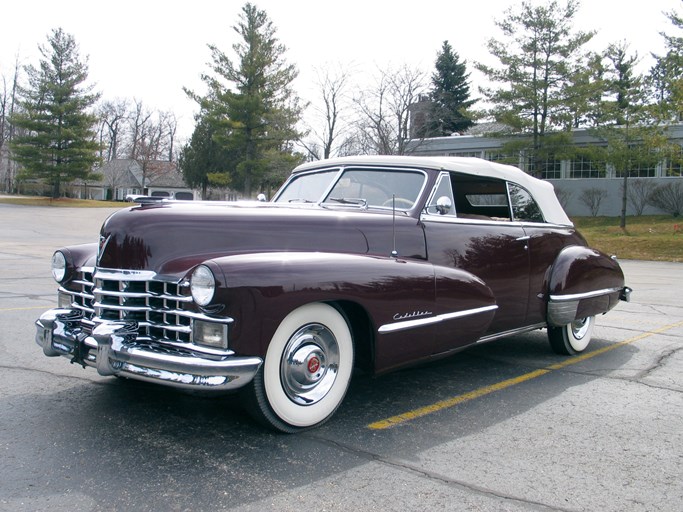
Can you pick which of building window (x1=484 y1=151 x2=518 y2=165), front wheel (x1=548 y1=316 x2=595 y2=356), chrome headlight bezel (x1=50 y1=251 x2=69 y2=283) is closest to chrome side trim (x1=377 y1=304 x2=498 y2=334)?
front wheel (x1=548 y1=316 x2=595 y2=356)

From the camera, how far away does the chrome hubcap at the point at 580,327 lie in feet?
19.4

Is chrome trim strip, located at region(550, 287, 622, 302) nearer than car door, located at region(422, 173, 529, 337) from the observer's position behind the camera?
No

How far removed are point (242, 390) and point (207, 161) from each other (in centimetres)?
5085

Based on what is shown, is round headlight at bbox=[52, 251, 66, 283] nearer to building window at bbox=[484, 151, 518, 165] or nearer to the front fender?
the front fender

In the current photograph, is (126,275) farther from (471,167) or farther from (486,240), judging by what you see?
(471,167)

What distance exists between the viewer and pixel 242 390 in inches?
130

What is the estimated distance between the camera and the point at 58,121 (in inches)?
1745

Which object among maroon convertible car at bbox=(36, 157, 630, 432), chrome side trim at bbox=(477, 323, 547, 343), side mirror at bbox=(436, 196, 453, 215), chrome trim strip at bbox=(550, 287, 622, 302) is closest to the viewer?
maroon convertible car at bbox=(36, 157, 630, 432)

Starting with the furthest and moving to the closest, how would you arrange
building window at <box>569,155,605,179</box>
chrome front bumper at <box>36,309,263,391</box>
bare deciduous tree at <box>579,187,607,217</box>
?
building window at <box>569,155,605,179</box>
bare deciduous tree at <box>579,187,607,217</box>
chrome front bumper at <box>36,309,263,391</box>

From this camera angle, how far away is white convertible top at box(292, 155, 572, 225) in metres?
4.79

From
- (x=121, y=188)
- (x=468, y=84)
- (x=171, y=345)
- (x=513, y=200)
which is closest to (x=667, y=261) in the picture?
(x=513, y=200)

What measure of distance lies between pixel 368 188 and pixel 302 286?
1.73 m

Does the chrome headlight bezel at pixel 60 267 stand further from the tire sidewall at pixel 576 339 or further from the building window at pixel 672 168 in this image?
the building window at pixel 672 168

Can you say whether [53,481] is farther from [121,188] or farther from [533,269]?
[121,188]
